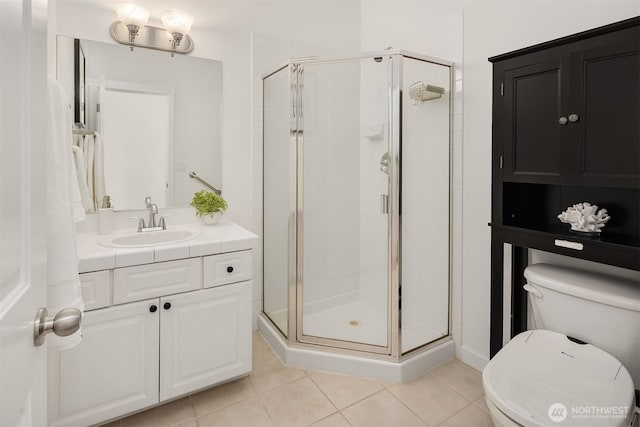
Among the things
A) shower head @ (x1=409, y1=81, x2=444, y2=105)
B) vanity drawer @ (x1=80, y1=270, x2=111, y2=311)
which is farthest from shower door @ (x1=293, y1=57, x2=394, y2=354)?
vanity drawer @ (x1=80, y1=270, x2=111, y2=311)

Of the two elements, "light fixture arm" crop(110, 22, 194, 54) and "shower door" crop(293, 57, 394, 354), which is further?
"shower door" crop(293, 57, 394, 354)

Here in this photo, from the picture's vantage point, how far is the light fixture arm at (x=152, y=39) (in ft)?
6.78

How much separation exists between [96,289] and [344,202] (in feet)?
5.27

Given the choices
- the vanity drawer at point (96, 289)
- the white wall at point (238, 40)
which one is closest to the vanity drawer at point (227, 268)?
the vanity drawer at point (96, 289)

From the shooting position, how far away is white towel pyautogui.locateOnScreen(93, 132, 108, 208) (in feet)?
6.66

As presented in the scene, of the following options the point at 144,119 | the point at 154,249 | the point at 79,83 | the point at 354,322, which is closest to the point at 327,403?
the point at 354,322

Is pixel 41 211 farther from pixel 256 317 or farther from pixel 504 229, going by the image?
pixel 256 317

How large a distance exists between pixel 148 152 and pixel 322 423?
179 centimetres

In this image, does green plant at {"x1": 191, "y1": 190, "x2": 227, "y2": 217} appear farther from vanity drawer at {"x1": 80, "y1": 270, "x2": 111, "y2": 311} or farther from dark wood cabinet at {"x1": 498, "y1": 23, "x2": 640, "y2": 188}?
dark wood cabinet at {"x1": 498, "y1": 23, "x2": 640, "y2": 188}

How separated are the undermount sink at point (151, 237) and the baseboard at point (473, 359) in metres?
1.74

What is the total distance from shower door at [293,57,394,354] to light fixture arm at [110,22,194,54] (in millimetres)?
733

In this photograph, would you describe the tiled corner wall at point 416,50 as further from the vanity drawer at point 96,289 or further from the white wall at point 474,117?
the vanity drawer at point 96,289

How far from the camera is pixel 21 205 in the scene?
0.54 metres

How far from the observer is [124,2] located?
6.72 feet
